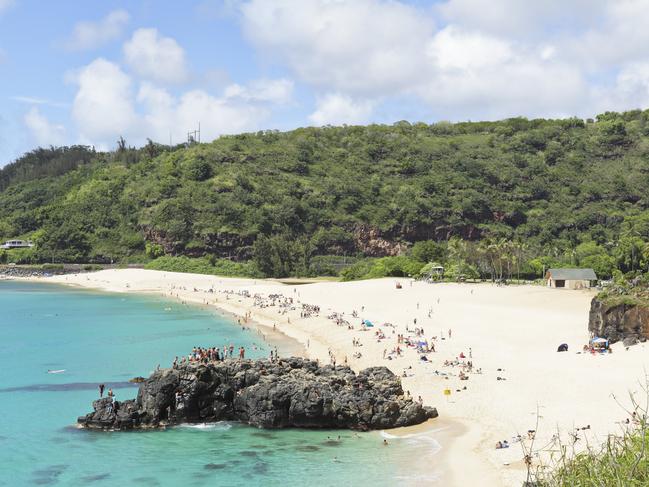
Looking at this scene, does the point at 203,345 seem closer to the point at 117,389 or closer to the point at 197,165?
the point at 117,389

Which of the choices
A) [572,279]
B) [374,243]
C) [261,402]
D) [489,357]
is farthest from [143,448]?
[374,243]

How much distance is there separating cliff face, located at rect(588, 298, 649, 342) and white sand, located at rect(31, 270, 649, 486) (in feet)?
5.07

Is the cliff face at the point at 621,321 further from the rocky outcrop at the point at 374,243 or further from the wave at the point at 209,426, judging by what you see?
the rocky outcrop at the point at 374,243

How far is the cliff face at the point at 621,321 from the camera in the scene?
1505 inches

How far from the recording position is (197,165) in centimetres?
14675

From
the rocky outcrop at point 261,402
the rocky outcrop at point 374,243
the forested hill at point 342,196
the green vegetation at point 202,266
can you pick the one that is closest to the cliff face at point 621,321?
the rocky outcrop at point 261,402

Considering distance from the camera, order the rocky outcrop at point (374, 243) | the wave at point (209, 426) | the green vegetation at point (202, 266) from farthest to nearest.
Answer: the rocky outcrop at point (374, 243) < the green vegetation at point (202, 266) < the wave at point (209, 426)

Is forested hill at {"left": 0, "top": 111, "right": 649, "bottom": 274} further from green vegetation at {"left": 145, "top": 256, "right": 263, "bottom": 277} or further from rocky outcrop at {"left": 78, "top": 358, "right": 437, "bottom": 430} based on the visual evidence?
rocky outcrop at {"left": 78, "top": 358, "right": 437, "bottom": 430}

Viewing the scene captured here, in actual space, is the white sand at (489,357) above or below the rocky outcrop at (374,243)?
below

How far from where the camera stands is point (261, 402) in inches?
1168

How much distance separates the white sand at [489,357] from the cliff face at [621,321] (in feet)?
5.07

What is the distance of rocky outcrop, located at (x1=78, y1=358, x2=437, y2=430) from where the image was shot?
1139 inches

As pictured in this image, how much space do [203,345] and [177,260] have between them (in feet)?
244

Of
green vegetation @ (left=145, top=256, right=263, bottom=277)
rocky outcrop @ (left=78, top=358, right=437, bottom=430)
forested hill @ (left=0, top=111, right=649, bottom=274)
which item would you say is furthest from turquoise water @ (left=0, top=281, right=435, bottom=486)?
forested hill @ (left=0, top=111, right=649, bottom=274)
